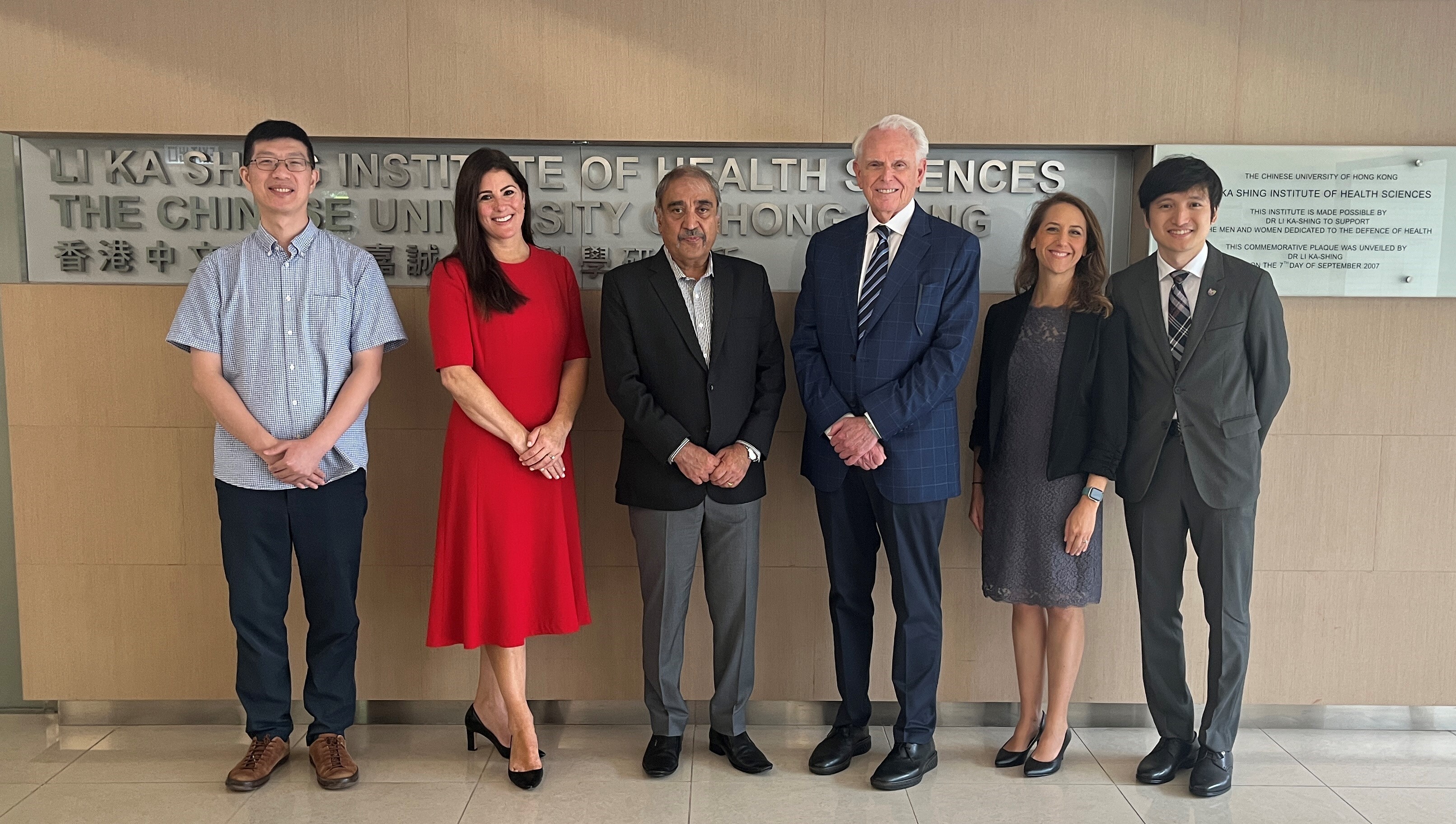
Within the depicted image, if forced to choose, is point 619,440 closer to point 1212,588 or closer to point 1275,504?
point 1212,588

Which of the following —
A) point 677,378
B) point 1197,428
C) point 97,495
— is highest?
point 677,378

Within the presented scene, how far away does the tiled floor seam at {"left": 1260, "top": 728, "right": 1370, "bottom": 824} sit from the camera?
2.92 meters

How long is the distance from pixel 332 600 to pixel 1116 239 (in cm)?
293

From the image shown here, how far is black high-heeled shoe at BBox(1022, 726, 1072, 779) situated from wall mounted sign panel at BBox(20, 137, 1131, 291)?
63.1 inches

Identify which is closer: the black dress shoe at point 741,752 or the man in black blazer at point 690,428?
the man in black blazer at point 690,428

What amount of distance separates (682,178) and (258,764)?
2.27m

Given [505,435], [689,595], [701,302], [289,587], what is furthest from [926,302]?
[289,587]

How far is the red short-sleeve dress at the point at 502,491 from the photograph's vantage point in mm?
2941

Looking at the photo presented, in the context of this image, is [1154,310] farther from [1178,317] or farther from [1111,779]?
[1111,779]

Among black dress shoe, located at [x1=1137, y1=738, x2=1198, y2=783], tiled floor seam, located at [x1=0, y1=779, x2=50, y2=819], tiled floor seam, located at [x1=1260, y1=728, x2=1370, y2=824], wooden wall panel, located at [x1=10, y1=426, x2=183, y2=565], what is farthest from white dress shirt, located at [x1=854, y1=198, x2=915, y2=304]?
tiled floor seam, located at [x1=0, y1=779, x2=50, y2=819]

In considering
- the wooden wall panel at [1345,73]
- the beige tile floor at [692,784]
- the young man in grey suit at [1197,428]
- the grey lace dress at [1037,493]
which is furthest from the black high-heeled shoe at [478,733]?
the wooden wall panel at [1345,73]

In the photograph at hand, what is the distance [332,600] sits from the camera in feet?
10.0

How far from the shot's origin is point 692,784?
3.05 m

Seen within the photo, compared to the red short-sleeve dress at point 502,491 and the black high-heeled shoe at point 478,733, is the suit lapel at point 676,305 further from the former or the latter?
the black high-heeled shoe at point 478,733
